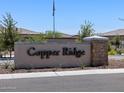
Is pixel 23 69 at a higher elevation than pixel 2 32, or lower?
lower

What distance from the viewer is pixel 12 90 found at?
12.9 metres

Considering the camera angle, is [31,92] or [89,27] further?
[89,27]

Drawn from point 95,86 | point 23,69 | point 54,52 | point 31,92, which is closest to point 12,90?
point 31,92

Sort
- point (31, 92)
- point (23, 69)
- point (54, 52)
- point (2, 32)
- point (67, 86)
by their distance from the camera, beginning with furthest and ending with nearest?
point (2, 32) < point (54, 52) < point (23, 69) < point (67, 86) < point (31, 92)

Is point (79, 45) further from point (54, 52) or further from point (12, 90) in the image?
point (12, 90)

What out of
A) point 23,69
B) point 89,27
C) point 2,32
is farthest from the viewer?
point 89,27

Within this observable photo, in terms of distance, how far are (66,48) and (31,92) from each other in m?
11.9

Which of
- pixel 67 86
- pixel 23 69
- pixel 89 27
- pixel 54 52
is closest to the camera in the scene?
pixel 67 86

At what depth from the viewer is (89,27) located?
56062 millimetres

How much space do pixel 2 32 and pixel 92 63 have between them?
18.0 m

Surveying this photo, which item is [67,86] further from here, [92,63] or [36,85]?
[92,63]

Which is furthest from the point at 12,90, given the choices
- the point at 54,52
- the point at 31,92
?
the point at 54,52

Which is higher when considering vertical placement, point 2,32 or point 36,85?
point 2,32

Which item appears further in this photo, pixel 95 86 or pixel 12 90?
pixel 95 86
